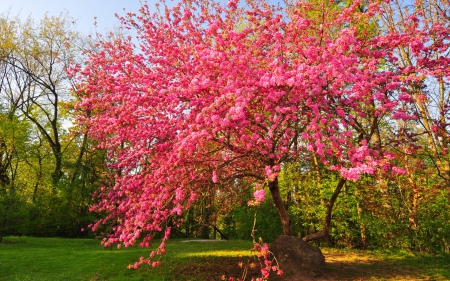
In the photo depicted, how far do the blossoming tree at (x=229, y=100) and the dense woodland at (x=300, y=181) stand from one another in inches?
35.6

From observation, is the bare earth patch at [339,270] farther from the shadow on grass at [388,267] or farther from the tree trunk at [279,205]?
the tree trunk at [279,205]

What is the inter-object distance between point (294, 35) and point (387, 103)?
2.62m

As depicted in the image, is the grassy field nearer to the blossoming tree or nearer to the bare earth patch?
the bare earth patch

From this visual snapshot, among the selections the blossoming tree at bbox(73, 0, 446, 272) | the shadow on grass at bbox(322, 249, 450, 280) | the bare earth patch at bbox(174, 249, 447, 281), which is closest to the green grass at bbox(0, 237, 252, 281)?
the bare earth patch at bbox(174, 249, 447, 281)

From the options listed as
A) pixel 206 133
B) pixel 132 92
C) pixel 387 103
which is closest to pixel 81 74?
pixel 132 92

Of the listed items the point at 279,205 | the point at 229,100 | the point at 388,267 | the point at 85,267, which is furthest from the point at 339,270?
the point at 85,267

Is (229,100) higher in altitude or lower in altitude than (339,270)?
higher

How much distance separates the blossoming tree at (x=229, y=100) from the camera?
226 inches

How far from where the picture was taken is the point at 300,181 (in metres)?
16.0

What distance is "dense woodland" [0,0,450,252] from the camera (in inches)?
368

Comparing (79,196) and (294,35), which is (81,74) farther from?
(79,196)

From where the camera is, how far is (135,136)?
8188 mm

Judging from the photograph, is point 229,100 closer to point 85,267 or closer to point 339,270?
point 339,270

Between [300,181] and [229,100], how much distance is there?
11.4 meters
